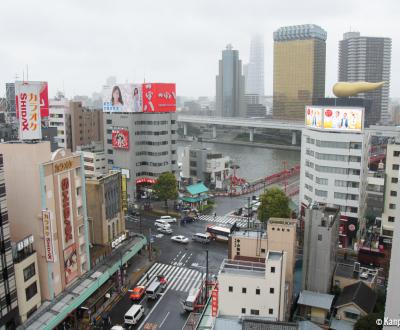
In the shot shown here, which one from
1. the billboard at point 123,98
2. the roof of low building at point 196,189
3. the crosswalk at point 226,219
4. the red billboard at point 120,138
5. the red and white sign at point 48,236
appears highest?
the billboard at point 123,98

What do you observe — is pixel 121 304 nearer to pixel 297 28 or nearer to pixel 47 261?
pixel 47 261

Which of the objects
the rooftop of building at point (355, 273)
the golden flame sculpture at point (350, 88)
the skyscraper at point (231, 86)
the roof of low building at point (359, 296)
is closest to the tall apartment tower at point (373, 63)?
the skyscraper at point (231, 86)

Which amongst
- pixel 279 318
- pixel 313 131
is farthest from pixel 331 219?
pixel 313 131

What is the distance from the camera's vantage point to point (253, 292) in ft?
72.0

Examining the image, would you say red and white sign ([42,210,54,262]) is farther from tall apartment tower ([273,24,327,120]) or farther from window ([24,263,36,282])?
tall apartment tower ([273,24,327,120])

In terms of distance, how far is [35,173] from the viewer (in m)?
23.9

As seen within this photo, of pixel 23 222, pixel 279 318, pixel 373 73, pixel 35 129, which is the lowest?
pixel 279 318

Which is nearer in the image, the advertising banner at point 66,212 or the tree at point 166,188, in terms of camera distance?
the advertising banner at point 66,212

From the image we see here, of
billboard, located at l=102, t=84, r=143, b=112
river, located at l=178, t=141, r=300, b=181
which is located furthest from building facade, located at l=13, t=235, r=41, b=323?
river, located at l=178, t=141, r=300, b=181

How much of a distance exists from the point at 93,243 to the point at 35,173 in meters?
10.2

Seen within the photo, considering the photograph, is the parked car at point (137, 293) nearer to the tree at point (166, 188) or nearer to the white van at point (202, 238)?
the white van at point (202, 238)

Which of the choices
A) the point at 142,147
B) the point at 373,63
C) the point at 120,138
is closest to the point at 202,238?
the point at 142,147

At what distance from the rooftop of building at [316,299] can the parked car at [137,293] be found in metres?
10.4

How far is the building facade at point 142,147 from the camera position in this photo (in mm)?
54156
